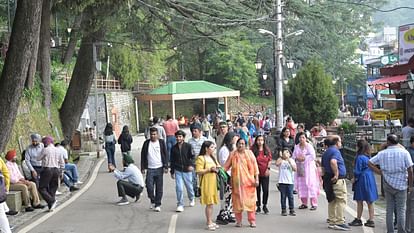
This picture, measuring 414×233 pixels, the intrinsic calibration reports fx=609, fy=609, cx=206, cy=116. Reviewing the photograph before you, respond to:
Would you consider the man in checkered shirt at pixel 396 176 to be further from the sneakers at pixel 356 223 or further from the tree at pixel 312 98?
the tree at pixel 312 98

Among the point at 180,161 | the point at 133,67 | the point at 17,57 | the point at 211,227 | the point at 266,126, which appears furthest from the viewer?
the point at 133,67

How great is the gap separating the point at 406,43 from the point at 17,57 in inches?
574

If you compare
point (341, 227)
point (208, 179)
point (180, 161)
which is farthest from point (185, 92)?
point (341, 227)

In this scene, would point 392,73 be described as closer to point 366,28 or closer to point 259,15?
point 259,15

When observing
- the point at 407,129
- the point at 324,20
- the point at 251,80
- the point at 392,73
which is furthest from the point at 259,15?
the point at 251,80

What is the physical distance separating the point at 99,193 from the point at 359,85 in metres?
55.5

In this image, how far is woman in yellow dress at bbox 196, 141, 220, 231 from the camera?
1036 cm

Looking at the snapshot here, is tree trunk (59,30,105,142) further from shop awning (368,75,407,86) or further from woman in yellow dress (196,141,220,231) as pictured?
woman in yellow dress (196,141,220,231)

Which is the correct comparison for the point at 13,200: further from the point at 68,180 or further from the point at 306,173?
the point at 306,173

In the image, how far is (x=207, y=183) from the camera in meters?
10.5

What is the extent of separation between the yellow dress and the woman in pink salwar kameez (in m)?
2.28

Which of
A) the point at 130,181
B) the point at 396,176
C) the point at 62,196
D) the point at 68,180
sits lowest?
the point at 62,196

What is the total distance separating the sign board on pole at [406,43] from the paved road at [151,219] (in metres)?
10.3

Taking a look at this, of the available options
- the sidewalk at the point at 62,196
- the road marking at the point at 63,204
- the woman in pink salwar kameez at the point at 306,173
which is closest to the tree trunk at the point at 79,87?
the sidewalk at the point at 62,196
